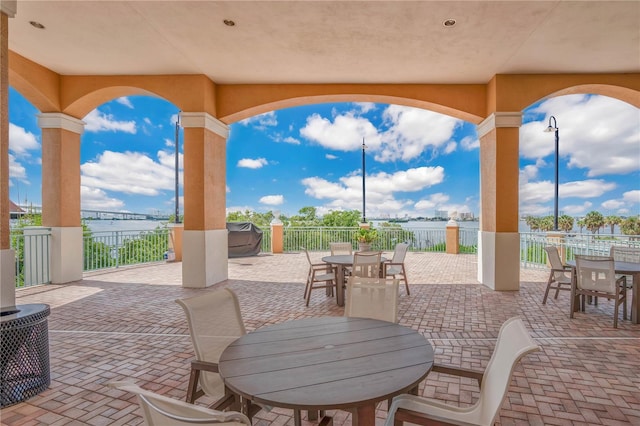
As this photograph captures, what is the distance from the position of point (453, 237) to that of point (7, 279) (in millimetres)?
10913

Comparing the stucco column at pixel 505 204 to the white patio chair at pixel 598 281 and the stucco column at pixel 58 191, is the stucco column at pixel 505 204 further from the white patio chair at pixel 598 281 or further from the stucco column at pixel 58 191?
the stucco column at pixel 58 191

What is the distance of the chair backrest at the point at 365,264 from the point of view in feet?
14.4

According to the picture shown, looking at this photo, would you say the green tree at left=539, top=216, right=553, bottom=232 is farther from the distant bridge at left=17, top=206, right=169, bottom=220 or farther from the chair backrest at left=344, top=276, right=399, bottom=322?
the distant bridge at left=17, top=206, right=169, bottom=220

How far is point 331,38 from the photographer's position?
4781 mm

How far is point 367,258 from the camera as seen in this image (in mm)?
4422

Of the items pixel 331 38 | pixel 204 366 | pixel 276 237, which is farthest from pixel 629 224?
pixel 204 366

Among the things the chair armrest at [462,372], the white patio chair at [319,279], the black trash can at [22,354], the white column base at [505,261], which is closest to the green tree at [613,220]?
the white column base at [505,261]

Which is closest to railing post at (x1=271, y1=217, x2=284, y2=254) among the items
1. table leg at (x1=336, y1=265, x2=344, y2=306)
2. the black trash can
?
table leg at (x1=336, y1=265, x2=344, y2=306)

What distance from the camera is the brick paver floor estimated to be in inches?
87.4

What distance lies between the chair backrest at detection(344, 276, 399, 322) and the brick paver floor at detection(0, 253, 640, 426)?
0.67 metres

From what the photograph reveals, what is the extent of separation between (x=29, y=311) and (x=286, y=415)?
217cm

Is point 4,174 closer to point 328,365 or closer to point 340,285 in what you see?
point 328,365

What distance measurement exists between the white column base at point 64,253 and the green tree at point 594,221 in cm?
2389

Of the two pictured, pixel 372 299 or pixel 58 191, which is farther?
pixel 58 191
